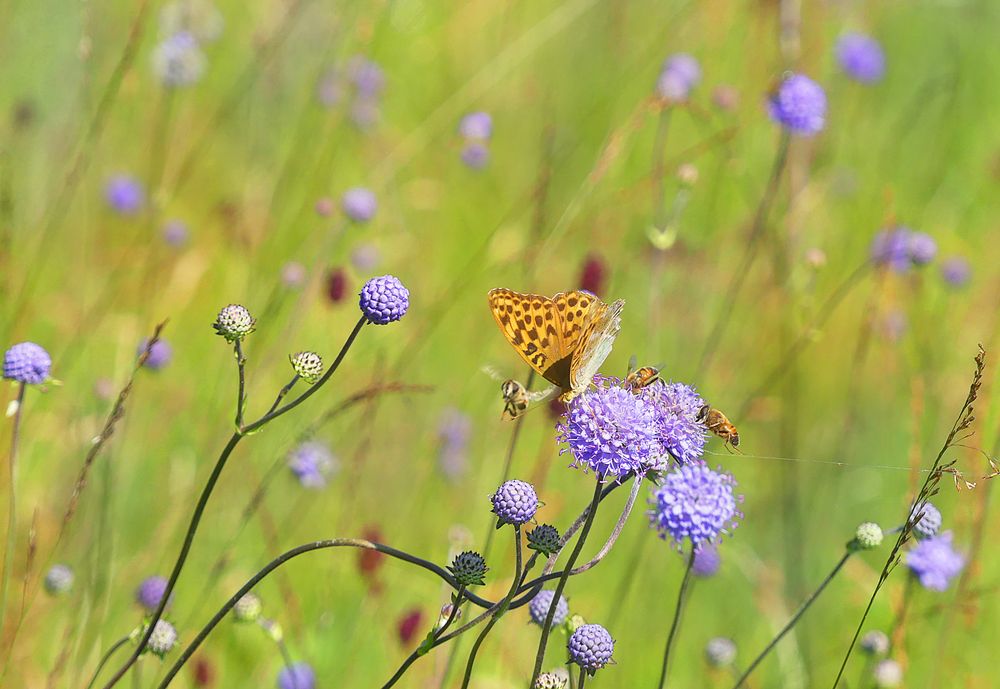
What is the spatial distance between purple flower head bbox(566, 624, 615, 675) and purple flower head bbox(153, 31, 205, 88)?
3.53 meters

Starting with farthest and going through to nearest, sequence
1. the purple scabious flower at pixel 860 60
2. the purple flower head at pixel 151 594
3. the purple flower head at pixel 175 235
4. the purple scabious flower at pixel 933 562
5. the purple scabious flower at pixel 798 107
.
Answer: the purple scabious flower at pixel 860 60, the purple flower head at pixel 175 235, the purple scabious flower at pixel 798 107, the purple flower head at pixel 151 594, the purple scabious flower at pixel 933 562

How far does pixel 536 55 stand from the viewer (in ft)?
20.5

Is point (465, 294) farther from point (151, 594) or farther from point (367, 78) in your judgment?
point (151, 594)

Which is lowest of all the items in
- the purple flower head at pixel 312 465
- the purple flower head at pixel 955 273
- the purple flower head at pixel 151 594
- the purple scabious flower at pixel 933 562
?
the purple flower head at pixel 151 594

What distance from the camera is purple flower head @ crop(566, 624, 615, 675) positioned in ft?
6.66

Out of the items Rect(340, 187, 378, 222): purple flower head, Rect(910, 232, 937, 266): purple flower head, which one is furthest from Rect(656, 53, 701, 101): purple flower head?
Rect(340, 187, 378, 222): purple flower head

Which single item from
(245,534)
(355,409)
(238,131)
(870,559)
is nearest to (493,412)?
(355,409)

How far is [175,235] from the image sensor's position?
4.74 m

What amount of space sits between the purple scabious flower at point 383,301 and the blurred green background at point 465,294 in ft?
3.03

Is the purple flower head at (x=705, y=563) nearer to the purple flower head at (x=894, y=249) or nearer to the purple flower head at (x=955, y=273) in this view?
the purple flower head at (x=894, y=249)

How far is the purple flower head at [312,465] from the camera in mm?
3586

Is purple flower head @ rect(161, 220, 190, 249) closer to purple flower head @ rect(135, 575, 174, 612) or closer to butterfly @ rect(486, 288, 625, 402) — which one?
purple flower head @ rect(135, 575, 174, 612)

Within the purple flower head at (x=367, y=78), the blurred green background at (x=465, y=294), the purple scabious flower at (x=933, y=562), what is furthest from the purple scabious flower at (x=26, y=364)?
the purple flower head at (x=367, y=78)

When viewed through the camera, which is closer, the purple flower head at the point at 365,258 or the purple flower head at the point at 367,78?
the purple flower head at the point at 365,258
